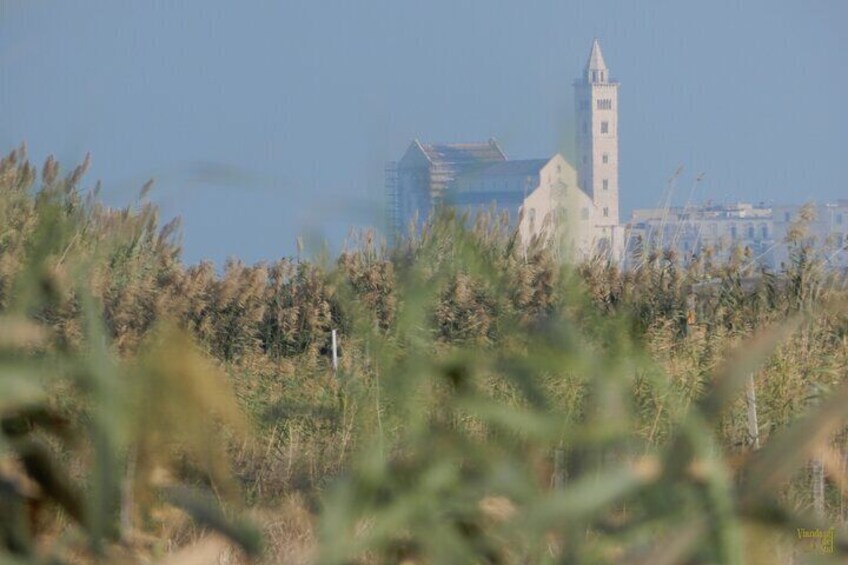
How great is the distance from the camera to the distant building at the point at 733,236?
21.2 ft

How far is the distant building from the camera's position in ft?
21.2

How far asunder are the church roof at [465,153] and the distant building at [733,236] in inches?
196

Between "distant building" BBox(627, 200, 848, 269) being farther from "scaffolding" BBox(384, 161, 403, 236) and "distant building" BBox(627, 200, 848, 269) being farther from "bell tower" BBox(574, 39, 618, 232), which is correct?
"bell tower" BBox(574, 39, 618, 232)

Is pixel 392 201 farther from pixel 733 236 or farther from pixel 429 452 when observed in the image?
pixel 733 236

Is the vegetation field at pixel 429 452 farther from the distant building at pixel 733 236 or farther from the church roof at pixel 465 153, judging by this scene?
the distant building at pixel 733 236

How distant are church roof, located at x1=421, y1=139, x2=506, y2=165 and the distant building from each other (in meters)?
4.97

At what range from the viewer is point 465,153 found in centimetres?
87

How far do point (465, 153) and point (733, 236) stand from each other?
286 inches

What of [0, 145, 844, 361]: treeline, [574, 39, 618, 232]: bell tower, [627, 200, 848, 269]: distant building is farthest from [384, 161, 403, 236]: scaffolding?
[574, 39, 618, 232]: bell tower

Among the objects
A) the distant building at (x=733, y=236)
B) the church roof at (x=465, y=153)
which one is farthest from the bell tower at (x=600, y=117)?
the church roof at (x=465, y=153)

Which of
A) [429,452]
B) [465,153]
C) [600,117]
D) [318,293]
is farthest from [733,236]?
[600,117]

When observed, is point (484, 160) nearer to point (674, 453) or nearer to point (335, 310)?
point (674, 453)

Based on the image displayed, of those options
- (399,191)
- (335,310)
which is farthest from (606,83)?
(399,191)

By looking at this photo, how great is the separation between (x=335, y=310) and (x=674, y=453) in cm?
736
